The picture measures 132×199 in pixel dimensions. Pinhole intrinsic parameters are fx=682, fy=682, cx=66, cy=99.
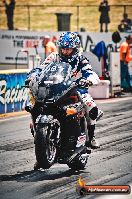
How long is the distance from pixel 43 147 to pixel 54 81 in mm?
828

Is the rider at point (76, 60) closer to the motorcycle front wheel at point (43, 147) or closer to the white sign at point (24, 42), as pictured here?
the motorcycle front wheel at point (43, 147)

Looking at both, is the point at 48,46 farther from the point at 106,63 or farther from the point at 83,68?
the point at 83,68

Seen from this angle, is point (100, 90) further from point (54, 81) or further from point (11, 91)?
point (54, 81)

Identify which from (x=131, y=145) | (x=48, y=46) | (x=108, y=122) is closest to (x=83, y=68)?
(x=131, y=145)

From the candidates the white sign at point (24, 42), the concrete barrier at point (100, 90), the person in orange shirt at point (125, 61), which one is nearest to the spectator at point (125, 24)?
the white sign at point (24, 42)

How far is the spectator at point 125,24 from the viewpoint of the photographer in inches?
1298

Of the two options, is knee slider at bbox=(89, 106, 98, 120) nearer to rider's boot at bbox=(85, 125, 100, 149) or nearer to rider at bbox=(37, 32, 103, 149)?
rider at bbox=(37, 32, 103, 149)

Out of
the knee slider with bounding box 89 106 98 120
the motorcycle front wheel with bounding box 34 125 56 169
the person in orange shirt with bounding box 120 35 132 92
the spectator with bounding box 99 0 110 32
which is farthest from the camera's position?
the spectator with bounding box 99 0 110 32

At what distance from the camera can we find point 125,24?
1331 inches

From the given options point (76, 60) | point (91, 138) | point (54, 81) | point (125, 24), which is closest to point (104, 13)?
point (125, 24)

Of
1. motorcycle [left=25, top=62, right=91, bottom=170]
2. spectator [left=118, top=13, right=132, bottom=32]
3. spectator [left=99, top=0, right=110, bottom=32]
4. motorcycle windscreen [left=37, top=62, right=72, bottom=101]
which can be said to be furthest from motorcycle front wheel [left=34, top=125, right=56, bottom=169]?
spectator [left=99, top=0, right=110, bottom=32]

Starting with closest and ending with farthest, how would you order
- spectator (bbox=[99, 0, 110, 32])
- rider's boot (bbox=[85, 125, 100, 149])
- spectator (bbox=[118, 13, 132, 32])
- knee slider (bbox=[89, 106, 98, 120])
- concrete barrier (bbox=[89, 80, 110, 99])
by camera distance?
knee slider (bbox=[89, 106, 98, 120]) < rider's boot (bbox=[85, 125, 100, 149]) < concrete barrier (bbox=[89, 80, 110, 99]) < spectator (bbox=[118, 13, 132, 32]) < spectator (bbox=[99, 0, 110, 32])

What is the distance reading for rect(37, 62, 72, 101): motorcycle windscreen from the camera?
8.10 meters

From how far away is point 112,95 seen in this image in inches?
832
